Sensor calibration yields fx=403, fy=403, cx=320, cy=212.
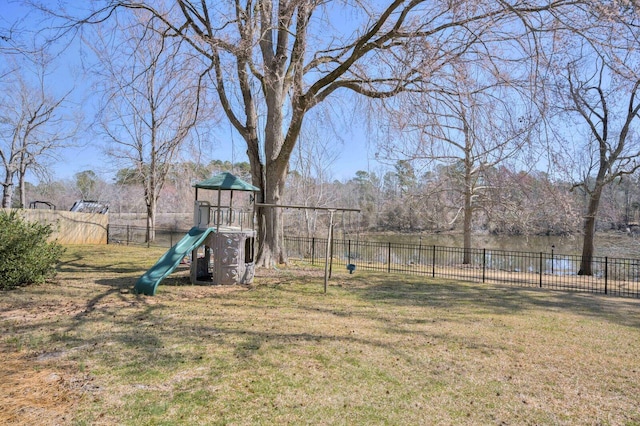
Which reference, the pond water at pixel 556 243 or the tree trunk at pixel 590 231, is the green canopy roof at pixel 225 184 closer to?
the pond water at pixel 556 243

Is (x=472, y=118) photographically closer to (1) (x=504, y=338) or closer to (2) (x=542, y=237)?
(1) (x=504, y=338)

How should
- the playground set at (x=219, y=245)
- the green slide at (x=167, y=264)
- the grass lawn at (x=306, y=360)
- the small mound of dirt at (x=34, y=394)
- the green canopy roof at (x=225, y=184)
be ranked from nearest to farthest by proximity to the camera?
the small mound of dirt at (x=34, y=394), the grass lawn at (x=306, y=360), the green slide at (x=167, y=264), the playground set at (x=219, y=245), the green canopy roof at (x=225, y=184)

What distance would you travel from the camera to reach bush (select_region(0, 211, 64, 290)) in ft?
26.3

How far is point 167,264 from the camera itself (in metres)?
9.00

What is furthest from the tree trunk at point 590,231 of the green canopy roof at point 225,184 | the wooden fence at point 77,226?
the wooden fence at point 77,226

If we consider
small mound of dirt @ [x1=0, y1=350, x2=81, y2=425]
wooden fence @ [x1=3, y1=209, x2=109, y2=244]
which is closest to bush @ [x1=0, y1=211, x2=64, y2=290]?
small mound of dirt @ [x1=0, y1=350, x2=81, y2=425]

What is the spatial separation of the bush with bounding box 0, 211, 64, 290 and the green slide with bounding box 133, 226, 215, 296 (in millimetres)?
2104

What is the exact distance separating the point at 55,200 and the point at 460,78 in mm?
58548

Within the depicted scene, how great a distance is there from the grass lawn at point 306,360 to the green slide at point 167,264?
261 mm

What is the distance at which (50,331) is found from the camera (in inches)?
216

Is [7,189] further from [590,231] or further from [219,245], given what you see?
[590,231]

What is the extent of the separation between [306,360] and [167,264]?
216 inches

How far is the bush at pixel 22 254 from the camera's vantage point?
8.02 meters

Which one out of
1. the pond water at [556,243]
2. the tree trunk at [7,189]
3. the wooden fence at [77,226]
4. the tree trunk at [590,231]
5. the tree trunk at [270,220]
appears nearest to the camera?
the tree trunk at [270,220]
